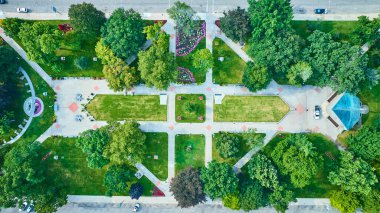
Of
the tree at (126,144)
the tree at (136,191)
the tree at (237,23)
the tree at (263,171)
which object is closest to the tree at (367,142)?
the tree at (263,171)

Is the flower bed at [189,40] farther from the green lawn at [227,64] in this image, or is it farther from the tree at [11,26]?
the tree at [11,26]

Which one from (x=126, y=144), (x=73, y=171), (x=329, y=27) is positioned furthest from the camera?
(x=73, y=171)

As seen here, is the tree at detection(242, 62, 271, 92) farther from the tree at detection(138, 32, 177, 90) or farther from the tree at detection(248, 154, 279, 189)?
the tree at detection(138, 32, 177, 90)

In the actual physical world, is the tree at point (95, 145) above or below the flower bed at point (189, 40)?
below

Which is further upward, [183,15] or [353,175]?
[183,15]

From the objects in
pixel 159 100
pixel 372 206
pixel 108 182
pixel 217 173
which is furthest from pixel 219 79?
pixel 372 206

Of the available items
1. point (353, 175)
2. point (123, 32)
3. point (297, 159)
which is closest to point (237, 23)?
point (123, 32)

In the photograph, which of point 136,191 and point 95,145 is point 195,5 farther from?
point 136,191
